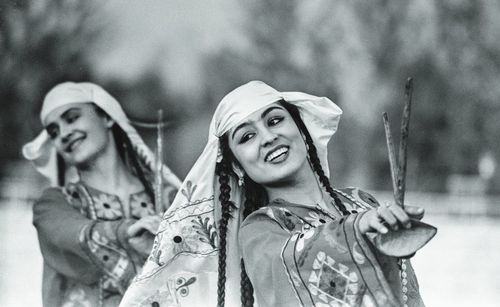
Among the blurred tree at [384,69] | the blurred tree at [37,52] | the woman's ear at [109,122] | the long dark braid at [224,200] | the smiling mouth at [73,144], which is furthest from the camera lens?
the blurred tree at [384,69]

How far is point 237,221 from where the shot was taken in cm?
212

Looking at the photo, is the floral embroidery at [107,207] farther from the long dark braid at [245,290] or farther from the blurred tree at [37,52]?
the long dark braid at [245,290]

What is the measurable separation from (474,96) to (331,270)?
220 cm

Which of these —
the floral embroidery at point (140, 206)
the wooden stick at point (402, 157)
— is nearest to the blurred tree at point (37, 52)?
the floral embroidery at point (140, 206)

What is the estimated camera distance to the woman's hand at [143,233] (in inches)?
95.3

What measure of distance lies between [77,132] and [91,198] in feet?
0.82

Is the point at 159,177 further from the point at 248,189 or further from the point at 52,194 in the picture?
the point at 248,189

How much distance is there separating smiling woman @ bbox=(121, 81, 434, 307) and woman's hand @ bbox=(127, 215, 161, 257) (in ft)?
0.87

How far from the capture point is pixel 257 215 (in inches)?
76.7

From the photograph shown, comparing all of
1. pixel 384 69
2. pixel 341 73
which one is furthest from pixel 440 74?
pixel 341 73

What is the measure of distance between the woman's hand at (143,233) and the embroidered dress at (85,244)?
3 cm

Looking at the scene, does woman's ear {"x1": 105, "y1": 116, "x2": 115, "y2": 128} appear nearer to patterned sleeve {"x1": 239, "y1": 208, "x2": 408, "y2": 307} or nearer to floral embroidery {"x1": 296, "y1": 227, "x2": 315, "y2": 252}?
patterned sleeve {"x1": 239, "y1": 208, "x2": 408, "y2": 307}

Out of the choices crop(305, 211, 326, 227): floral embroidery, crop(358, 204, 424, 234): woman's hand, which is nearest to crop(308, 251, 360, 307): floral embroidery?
crop(358, 204, 424, 234): woman's hand

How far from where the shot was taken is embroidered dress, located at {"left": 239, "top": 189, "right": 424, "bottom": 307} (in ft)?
5.47
